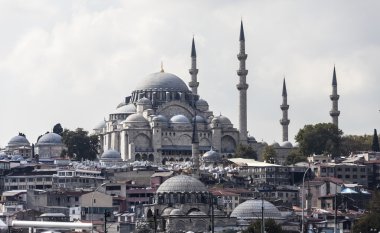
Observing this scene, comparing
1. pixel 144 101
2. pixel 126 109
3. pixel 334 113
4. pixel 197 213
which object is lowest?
pixel 197 213

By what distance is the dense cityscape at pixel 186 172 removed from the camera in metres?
95.6

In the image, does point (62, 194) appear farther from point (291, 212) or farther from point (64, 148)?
point (64, 148)

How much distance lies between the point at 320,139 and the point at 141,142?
12.1m

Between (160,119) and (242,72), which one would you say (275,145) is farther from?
(160,119)

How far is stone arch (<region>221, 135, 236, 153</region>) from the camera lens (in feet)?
437

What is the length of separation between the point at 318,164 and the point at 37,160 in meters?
18.9

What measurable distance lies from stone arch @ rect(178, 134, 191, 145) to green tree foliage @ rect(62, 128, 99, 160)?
5699 mm

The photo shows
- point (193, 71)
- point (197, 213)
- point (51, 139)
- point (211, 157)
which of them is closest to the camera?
point (197, 213)

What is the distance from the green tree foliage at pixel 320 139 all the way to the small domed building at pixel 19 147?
62.7 ft

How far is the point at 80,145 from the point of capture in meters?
130

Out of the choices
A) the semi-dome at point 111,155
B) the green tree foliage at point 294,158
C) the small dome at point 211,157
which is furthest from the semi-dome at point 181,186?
the green tree foliage at point 294,158

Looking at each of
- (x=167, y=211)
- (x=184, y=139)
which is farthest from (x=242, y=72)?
(x=167, y=211)

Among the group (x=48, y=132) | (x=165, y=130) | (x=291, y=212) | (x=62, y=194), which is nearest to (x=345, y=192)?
(x=291, y=212)

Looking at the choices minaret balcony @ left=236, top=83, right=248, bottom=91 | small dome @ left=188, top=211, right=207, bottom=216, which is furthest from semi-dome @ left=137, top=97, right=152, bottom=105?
small dome @ left=188, top=211, right=207, bottom=216
